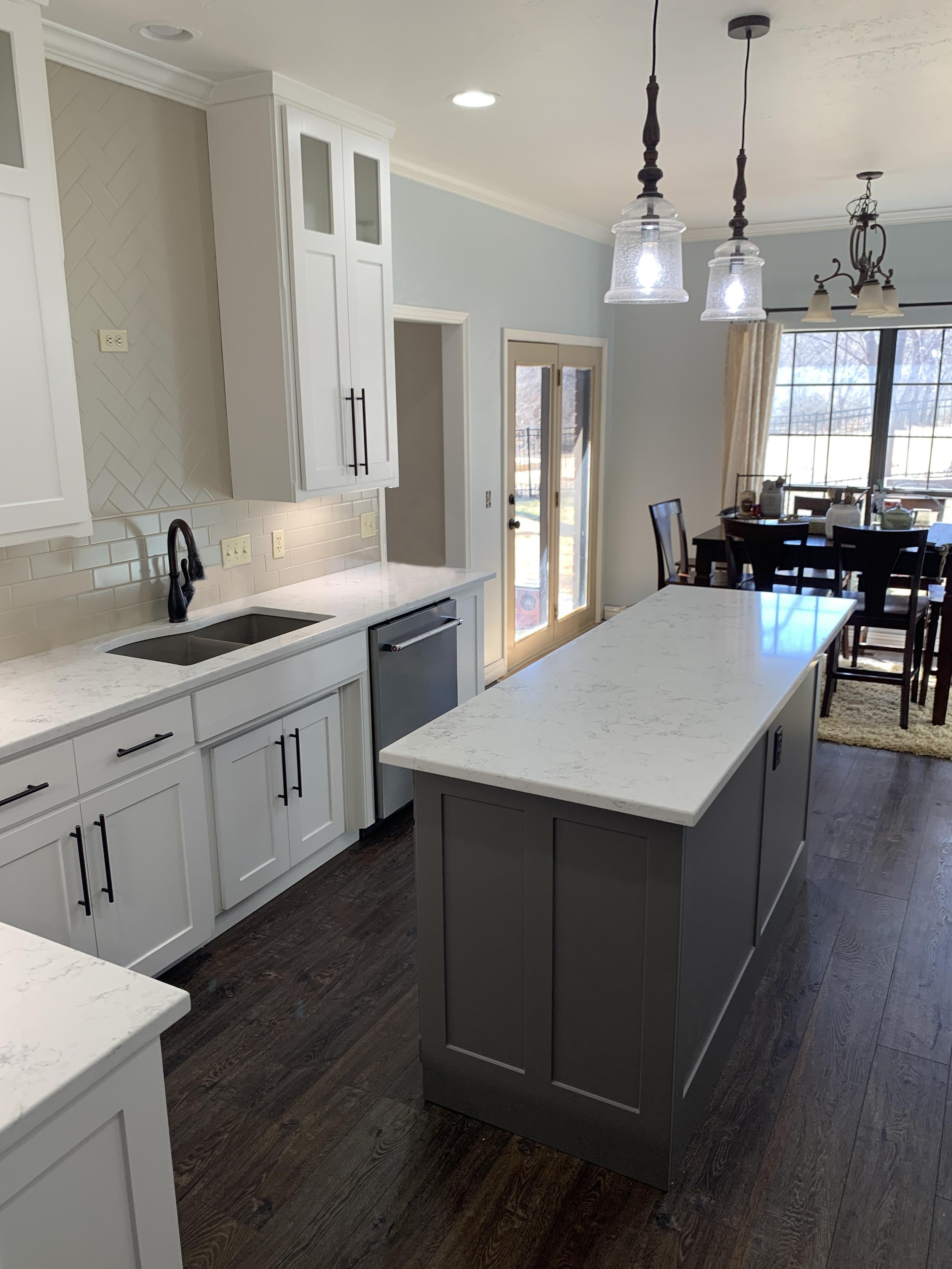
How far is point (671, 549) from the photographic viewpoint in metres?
6.00

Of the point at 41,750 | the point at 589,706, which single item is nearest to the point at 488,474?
the point at 589,706

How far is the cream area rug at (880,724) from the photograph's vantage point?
15.3 feet

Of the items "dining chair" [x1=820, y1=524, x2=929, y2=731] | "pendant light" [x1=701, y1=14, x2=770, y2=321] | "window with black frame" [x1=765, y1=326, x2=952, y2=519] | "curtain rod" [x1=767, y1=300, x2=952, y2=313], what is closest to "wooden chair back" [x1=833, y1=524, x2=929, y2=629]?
"dining chair" [x1=820, y1=524, x2=929, y2=731]

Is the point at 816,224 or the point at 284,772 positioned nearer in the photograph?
the point at 284,772

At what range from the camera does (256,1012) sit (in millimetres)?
2693

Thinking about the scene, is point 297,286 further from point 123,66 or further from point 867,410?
point 867,410

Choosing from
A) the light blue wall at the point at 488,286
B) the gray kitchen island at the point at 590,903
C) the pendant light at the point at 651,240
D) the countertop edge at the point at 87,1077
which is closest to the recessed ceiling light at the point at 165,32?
the pendant light at the point at 651,240

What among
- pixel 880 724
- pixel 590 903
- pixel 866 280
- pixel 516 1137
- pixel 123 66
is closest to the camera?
pixel 590 903

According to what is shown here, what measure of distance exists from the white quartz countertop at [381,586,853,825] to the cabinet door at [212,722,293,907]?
893mm

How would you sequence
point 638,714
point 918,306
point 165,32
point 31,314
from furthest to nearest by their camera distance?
point 918,306 < point 165,32 < point 31,314 < point 638,714

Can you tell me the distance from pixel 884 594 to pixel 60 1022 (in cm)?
463

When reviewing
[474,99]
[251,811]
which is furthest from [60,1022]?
[474,99]

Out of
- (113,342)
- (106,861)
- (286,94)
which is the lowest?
(106,861)

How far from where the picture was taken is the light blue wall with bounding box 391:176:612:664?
443cm
